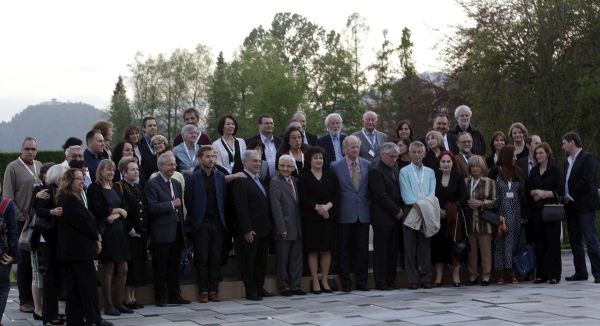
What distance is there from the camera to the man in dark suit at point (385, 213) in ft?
38.0

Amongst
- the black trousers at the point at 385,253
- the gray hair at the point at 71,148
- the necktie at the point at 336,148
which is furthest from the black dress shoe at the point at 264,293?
the gray hair at the point at 71,148

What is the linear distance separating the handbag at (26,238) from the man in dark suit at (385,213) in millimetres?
4553

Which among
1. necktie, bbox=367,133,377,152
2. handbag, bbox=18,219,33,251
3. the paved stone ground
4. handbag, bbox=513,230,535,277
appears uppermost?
necktie, bbox=367,133,377,152

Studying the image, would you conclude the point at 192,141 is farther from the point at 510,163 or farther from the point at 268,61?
the point at 268,61

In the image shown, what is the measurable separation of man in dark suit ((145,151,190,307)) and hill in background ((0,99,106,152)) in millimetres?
156154

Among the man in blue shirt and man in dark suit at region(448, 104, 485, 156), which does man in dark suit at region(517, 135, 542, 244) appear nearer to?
man in dark suit at region(448, 104, 485, 156)

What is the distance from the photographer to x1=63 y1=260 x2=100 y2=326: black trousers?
8.86 metres

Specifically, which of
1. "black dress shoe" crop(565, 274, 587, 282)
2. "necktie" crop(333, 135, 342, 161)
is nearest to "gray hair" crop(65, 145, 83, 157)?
"necktie" crop(333, 135, 342, 161)

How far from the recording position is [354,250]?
38.5 feet

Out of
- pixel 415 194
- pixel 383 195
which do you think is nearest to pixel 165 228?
pixel 383 195

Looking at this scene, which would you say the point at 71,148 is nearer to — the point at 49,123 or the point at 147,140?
the point at 147,140

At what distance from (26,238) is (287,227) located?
3.40 meters

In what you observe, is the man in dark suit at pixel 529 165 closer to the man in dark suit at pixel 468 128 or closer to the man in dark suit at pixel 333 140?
the man in dark suit at pixel 468 128

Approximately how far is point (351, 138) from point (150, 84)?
186 feet
